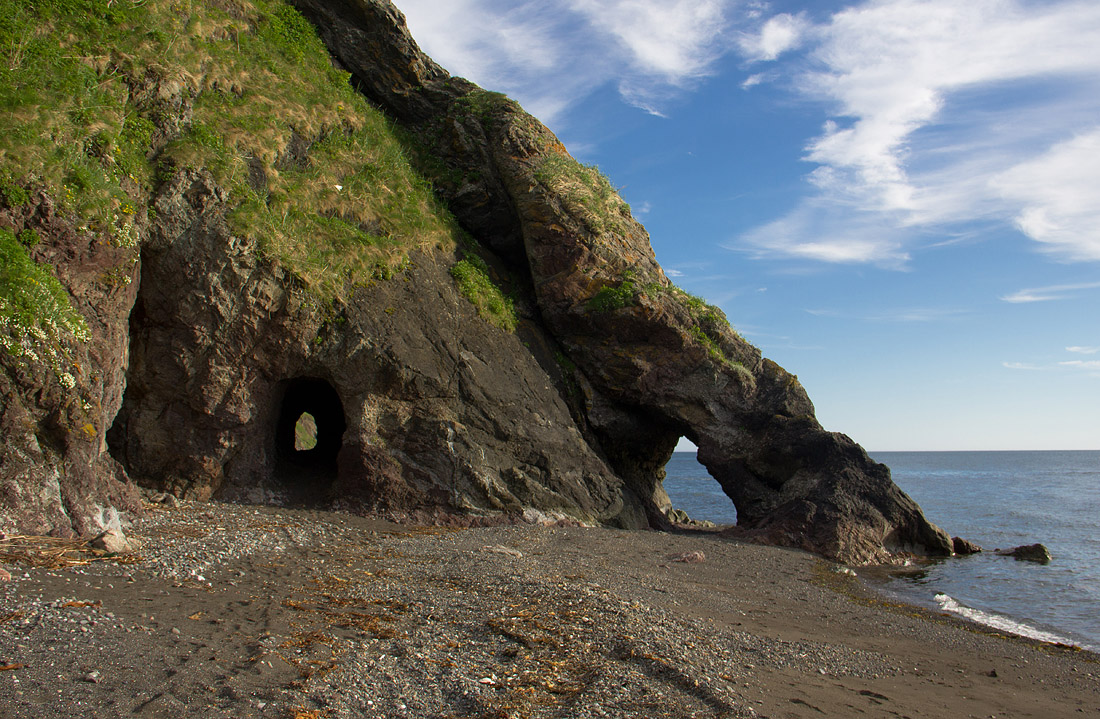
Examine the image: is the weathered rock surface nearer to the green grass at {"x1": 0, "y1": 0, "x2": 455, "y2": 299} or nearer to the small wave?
the small wave

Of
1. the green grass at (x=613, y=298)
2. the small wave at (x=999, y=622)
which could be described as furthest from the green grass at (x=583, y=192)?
the small wave at (x=999, y=622)

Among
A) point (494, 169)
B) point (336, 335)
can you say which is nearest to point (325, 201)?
point (336, 335)

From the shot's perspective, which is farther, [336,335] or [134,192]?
[336,335]

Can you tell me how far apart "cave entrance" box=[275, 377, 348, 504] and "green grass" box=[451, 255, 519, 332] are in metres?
A: 4.21

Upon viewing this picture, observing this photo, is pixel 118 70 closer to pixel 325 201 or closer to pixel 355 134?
pixel 325 201

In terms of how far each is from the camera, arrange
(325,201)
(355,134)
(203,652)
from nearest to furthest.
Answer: (203,652), (325,201), (355,134)

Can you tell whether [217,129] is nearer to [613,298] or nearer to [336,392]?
[336,392]

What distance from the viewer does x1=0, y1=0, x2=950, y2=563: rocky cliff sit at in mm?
9930

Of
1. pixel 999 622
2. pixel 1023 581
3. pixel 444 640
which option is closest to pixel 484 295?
pixel 444 640

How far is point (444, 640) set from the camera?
6316 millimetres

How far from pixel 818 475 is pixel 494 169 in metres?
13.2

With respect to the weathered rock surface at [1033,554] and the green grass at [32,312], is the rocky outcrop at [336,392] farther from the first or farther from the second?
the weathered rock surface at [1033,554]

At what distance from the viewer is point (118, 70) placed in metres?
11.5

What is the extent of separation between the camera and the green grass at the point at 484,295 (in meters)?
16.8
